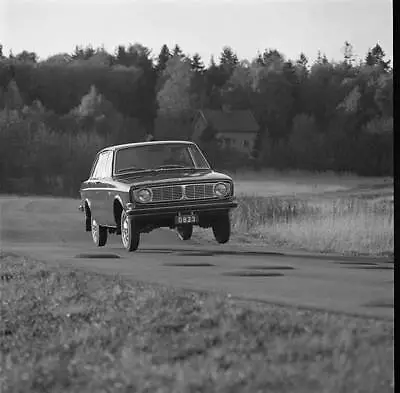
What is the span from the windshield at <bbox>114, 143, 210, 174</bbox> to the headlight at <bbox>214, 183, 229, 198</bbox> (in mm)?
116

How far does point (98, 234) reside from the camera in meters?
3.69

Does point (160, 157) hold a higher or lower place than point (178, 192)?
higher

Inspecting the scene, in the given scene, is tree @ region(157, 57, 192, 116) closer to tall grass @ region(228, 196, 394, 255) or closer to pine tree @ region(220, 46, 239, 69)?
pine tree @ region(220, 46, 239, 69)

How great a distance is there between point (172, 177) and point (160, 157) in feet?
0.49

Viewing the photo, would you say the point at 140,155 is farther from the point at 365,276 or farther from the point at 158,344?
the point at 365,276

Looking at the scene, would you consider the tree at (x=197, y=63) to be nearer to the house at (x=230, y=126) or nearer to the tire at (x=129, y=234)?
the house at (x=230, y=126)

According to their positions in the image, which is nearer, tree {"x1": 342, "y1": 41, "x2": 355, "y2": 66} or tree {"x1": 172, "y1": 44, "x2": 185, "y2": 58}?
tree {"x1": 342, "y1": 41, "x2": 355, "y2": 66}

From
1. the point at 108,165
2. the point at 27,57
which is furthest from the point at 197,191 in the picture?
the point at 27,57

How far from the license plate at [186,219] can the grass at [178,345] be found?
334 millimetres

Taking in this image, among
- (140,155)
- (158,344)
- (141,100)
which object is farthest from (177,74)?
(158,344)

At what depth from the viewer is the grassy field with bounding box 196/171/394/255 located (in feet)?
11.6

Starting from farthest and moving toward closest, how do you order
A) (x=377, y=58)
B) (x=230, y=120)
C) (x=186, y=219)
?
(x=230, y=120)
(x=377, y=58)
(x=186, y=219)

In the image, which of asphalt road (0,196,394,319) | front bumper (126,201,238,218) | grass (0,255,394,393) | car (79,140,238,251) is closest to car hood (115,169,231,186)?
car (79,140,238,251)

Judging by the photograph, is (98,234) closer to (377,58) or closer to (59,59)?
→ (59,59)
